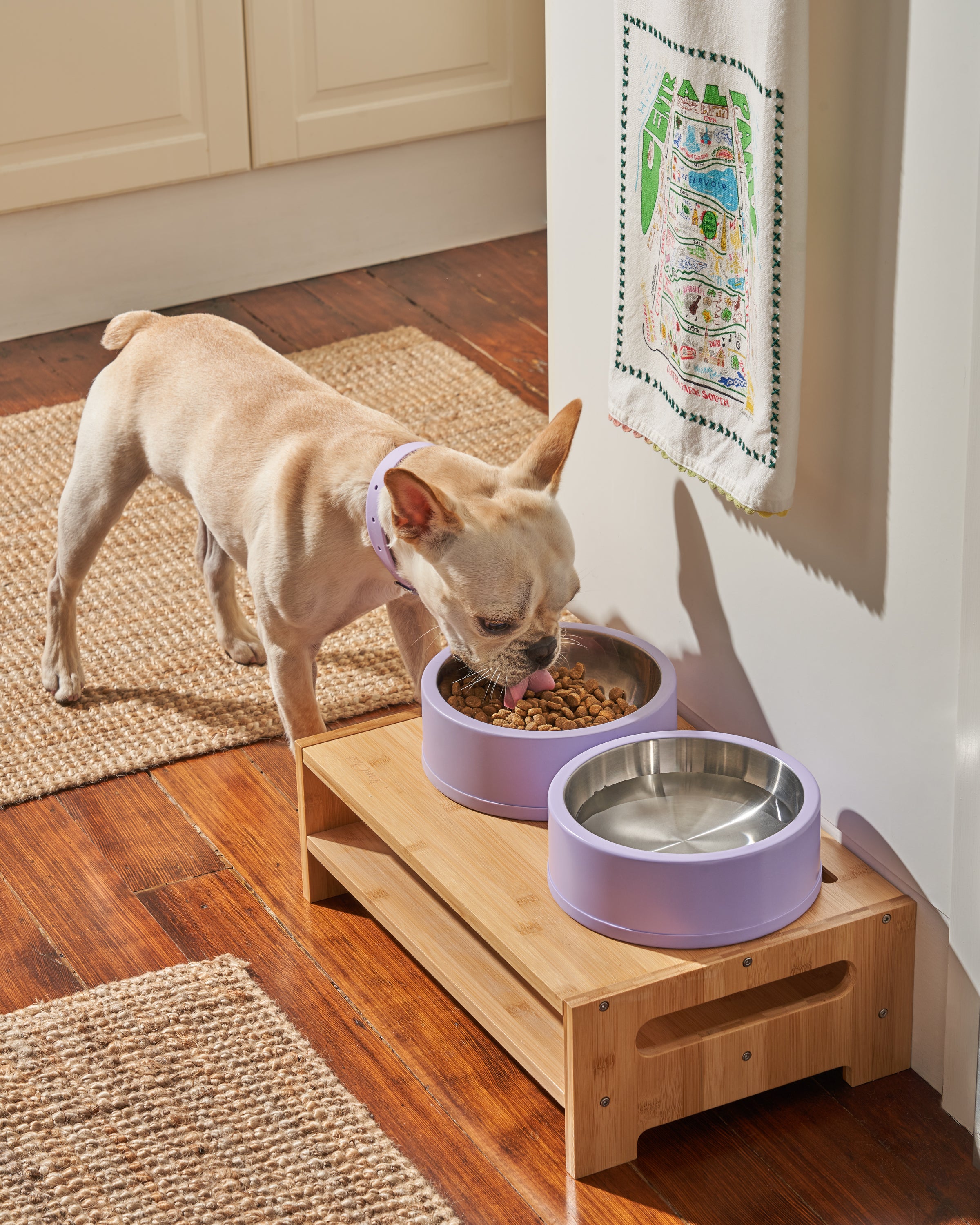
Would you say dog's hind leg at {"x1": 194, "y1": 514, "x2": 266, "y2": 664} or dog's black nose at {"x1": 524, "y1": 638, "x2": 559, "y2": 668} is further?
dog's hind leg at {"x1": 194, "y1": 514, "x2": 266, "y2": 664}

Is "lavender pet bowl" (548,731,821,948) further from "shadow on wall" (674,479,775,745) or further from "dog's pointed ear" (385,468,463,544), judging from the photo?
"dog's pointed ear" (385,468,463,544)

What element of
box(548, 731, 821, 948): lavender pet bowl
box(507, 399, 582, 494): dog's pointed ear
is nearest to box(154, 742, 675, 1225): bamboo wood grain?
box(548, 731, 821, 948): lavender pet bowl

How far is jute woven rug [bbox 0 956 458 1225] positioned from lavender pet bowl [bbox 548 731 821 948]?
32cm

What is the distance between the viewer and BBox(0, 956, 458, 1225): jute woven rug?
4.73ft

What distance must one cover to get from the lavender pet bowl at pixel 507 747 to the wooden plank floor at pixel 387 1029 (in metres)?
0.24

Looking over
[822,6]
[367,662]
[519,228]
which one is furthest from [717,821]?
[519,228]

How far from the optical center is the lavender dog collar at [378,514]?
1.71 m

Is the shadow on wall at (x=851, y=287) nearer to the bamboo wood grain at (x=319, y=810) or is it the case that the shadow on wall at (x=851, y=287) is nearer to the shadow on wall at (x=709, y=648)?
the shadow on wall at (x=709, y=648)

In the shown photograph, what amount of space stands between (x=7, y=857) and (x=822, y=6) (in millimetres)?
1379

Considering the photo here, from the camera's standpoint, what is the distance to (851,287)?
1429mm

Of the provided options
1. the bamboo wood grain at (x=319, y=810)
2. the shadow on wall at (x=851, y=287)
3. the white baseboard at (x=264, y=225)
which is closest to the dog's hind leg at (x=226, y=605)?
the bamboo wood grain at (x=319, y=810)

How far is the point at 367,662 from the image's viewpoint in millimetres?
2408

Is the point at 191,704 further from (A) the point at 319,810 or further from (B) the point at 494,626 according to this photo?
(B) the point at 494,626

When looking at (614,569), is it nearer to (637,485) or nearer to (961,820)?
(637,485)
